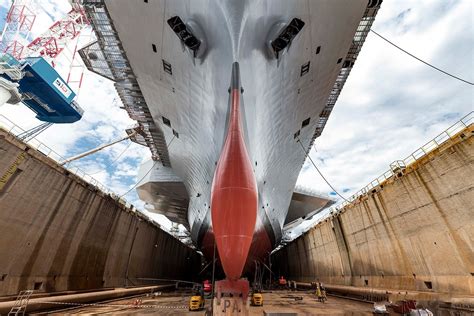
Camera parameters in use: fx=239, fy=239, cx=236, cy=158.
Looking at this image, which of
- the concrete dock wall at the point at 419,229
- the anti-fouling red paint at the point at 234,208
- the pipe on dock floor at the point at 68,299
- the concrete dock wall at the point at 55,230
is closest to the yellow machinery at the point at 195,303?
the anti-fouling red paint at the point at 234,208

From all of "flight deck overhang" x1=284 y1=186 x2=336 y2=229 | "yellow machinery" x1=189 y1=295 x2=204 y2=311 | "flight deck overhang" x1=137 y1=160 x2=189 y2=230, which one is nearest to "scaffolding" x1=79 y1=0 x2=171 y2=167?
"flight deck overhang" x1=137 y1=160 x2=189 y2=230

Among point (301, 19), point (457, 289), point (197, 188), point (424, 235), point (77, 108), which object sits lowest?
point (457, 289)

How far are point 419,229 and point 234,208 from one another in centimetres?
730

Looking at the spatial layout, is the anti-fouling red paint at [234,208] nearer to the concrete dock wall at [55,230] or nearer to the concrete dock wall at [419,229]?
the concrete dock wall at [55,230]

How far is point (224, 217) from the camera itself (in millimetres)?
4352

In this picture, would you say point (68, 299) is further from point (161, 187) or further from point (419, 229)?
point (419, 229)

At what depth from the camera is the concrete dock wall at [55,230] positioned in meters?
6.49

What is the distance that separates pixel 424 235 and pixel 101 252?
12.4 meters

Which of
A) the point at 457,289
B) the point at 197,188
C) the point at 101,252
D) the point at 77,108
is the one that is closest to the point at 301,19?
the point at 197,188

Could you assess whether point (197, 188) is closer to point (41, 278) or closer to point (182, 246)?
point (41, 278)

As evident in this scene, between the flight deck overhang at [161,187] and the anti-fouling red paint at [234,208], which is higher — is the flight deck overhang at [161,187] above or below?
above

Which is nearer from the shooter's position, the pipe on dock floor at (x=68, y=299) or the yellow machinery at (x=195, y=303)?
the pipe on dock floor at (x=68, y=299)

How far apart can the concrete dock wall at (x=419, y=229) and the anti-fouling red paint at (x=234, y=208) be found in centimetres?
627

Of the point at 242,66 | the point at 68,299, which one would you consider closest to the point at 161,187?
the point at 68,299
